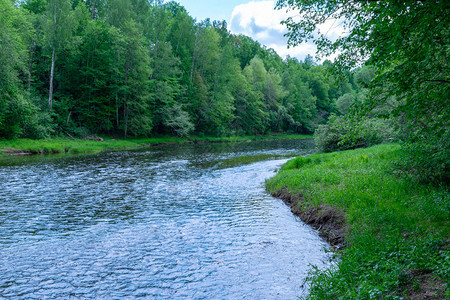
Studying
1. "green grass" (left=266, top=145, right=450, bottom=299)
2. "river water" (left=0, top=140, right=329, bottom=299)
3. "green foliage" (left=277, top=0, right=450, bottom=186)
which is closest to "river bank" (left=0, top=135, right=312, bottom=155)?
"river water" (left=0, top=140, right=329, bottom=299)

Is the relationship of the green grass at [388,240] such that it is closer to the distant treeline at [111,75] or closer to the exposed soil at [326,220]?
the exposed soil at [326,220]

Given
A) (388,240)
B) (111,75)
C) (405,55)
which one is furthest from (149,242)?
(111,75)

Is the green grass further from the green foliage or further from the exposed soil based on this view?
the green foliage

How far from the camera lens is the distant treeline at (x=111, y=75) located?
31.0 meters

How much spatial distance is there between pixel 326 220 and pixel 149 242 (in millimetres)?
5948

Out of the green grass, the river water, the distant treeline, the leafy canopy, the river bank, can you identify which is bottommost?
the river water

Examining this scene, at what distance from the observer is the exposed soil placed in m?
8.65

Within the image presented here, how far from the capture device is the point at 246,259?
7.56 meters

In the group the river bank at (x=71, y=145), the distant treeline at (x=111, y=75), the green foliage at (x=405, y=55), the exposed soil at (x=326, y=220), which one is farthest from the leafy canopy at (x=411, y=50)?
the river bank at (x=71, y=145)

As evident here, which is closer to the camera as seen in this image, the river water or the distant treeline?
the river water

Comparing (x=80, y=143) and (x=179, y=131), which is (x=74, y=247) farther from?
(x=179, y=131)

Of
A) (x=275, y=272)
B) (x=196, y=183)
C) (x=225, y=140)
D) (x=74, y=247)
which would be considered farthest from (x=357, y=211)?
(x=225, y=140)

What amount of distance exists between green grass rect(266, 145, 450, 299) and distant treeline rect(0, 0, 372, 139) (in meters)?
12.7

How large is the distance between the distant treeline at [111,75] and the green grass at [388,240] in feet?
41.6
